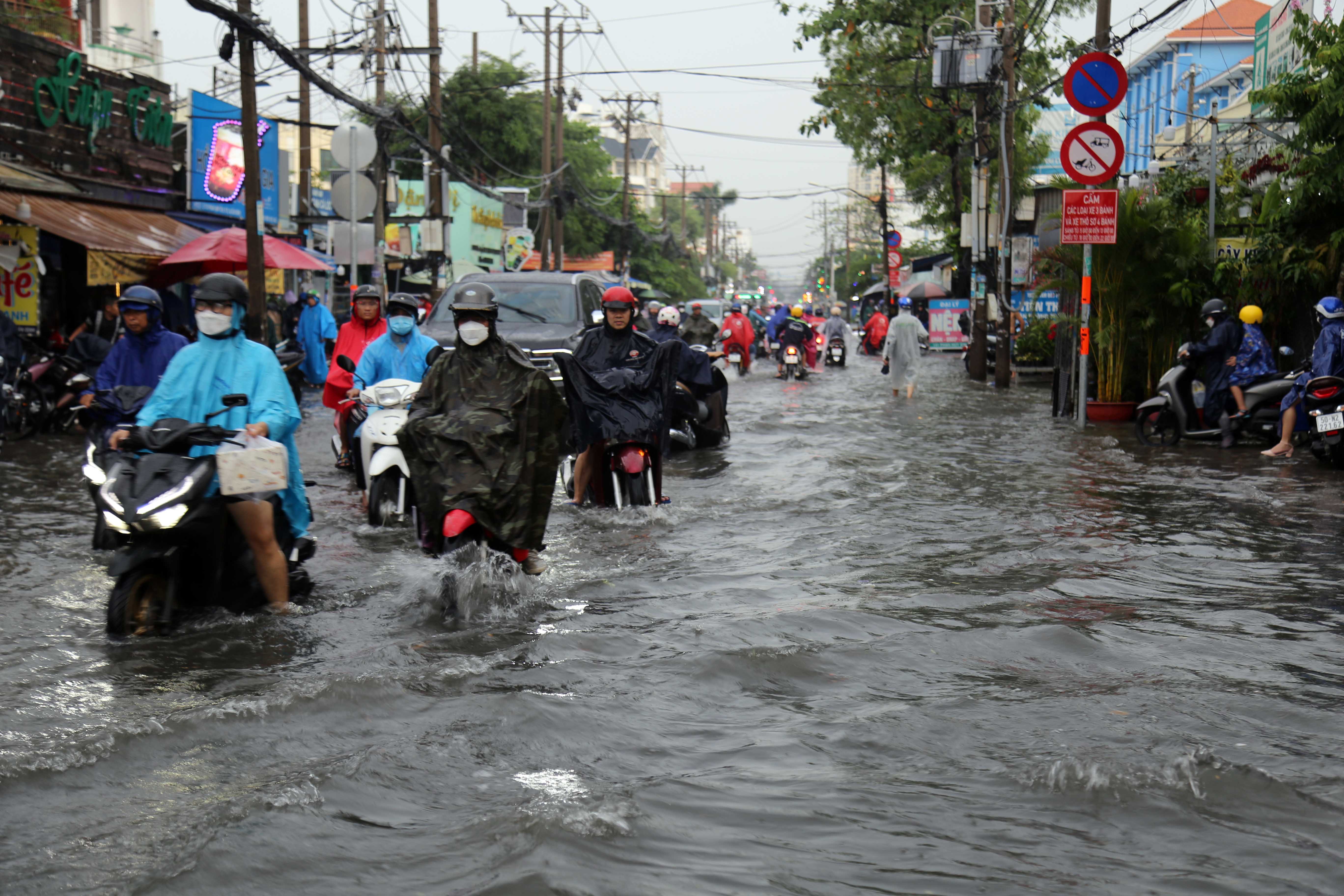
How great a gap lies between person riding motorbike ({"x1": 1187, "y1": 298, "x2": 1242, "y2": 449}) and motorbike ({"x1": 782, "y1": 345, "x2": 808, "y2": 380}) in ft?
47.0

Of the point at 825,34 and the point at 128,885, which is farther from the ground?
the point at 825,34

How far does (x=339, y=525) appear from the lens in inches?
361

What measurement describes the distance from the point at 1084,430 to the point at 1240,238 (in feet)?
11.5

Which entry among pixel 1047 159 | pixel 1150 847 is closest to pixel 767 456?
pixel 1150 847

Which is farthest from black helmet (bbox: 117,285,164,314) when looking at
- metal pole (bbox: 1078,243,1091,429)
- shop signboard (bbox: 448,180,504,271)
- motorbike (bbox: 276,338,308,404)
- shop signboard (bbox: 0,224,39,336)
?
shop signboard (bbox: 448,180,504,271)

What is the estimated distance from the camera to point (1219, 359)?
1365 centimetres

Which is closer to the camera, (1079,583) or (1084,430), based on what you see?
(1079,583)

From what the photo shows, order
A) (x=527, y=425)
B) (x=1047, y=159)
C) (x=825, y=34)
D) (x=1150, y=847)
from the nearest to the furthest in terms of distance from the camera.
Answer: (x=1150, y=847)
(x=527, y=425)
(x=825, y=34)
(x=1047, y=159)

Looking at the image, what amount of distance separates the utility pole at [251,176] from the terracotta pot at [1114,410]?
10.2 m

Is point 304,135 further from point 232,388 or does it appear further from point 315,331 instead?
point 232,388

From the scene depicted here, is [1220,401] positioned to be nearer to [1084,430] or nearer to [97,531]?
[1084,430]

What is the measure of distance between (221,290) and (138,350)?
2.22 m

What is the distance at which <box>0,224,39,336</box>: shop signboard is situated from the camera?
16.2 metres

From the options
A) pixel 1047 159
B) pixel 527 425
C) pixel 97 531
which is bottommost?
A: pixel 97 531
